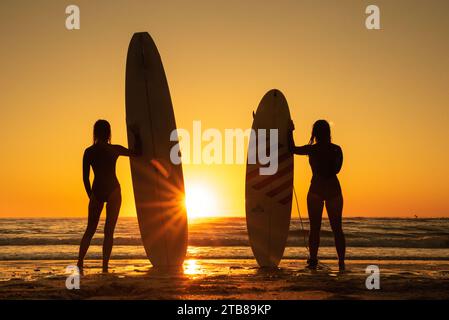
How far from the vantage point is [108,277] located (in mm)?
6297

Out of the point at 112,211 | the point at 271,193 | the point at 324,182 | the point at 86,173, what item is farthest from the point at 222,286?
the point at 271,193

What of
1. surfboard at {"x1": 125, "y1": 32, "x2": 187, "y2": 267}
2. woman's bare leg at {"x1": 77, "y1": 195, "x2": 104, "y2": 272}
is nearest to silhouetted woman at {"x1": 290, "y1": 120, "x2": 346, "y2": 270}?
surfboard at {"x1": 125, "y1": 32, "x2": 187, "y2": 267}

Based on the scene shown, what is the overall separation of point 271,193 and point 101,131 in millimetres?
2823

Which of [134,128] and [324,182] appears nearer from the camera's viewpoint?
[324,182]

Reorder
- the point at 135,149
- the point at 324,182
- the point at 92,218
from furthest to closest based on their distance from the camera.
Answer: the point at 135,149 → the point at 324,182 → the point at 92,218

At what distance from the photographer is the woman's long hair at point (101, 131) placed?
6.63 metres

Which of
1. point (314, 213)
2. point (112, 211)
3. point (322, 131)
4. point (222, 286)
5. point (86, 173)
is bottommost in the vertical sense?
point (222, 286)

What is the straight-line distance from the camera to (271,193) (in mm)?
8289

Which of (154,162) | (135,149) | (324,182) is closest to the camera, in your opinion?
(324,182)

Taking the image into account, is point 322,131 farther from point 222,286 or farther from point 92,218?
point 92,218

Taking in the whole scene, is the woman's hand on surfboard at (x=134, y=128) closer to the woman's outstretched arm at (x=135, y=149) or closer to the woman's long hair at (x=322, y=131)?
the woman's outstretched arm at (x=135, y=149)

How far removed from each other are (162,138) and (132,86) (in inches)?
33.3
